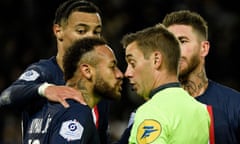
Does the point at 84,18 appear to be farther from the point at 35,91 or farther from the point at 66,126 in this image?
the point at 66,126

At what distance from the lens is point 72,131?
4.32 metres

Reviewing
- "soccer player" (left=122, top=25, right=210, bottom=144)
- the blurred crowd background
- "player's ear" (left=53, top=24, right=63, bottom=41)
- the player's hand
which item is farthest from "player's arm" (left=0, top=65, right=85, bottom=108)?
the blurred crowd background

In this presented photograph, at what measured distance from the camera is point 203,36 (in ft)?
17.3

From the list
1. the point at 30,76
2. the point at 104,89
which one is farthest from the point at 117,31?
the point at 104,89

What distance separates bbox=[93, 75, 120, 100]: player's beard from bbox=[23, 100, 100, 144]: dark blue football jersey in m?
0.25

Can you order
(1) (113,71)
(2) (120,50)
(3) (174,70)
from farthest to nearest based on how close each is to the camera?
(2) (120,50)
(1) (113,71)
(3) (174,70)

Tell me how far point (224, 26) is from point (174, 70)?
616 centimetres

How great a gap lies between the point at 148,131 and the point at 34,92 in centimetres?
107

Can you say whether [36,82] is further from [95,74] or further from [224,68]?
[224,68]

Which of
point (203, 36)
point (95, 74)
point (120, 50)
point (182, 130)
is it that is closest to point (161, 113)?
point (182, 130)

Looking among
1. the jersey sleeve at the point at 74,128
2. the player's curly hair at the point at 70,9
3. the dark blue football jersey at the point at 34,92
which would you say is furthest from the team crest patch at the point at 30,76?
the jersey sleeve at the point at 74,128

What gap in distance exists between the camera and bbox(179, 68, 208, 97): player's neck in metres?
5.23

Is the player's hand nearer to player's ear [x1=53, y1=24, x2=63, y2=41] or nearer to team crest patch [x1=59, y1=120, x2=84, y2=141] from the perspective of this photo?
team crest patch [x1=59, y1=120, x2=84, y2=141]

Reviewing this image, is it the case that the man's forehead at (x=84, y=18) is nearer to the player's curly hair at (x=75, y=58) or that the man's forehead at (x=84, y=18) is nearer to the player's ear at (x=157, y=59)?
the player's curly hair at (x=75, y=58)
